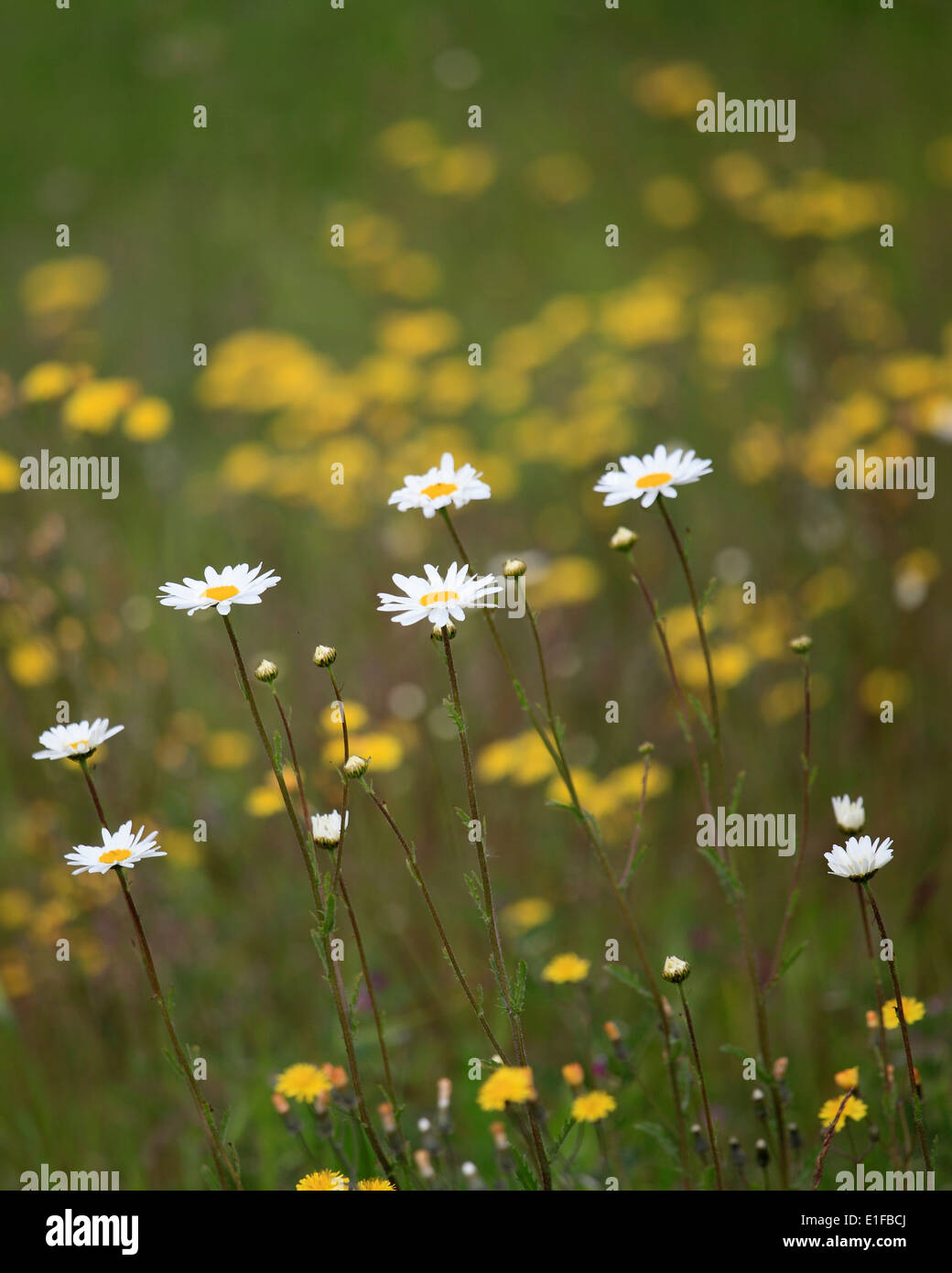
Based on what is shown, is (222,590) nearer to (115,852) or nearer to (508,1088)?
(115,852)

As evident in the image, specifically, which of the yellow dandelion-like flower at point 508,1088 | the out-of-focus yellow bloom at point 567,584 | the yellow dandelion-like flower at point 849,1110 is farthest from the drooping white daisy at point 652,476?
the out-of-focus yellow bloom at point 567,584

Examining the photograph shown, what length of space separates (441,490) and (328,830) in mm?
440

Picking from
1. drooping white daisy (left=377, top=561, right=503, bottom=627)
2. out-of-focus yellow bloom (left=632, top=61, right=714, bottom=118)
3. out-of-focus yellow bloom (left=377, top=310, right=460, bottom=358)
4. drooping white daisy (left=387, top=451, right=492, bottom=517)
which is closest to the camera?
drooping white daisy (left=377, top=561, right=503, bottom=627)

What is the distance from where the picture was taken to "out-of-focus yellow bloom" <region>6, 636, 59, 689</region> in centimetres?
239

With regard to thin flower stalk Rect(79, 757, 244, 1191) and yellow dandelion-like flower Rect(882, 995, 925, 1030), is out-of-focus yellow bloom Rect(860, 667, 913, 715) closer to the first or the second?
yellow dandelion-like flower Rect(882, 995, 925, 1030)

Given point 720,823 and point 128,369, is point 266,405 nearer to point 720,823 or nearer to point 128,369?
point 128,369

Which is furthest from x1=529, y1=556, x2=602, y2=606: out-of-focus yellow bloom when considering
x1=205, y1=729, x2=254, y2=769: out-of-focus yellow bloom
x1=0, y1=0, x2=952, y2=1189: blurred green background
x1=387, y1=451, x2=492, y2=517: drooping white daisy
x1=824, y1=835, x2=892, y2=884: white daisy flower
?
x1=824, y1=835, x2=892, y2=884: white daisy flower

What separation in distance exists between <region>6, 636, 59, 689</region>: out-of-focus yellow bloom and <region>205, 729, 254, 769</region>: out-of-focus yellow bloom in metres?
0.44

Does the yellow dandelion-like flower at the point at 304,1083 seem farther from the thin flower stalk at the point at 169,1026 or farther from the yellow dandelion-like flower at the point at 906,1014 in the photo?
the yellow dandelion-like flower at the point at 906,1014

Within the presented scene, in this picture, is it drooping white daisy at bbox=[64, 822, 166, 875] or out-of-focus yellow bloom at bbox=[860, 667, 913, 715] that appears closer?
drooping white daisy at bbox=[64, 822, 166, 875]

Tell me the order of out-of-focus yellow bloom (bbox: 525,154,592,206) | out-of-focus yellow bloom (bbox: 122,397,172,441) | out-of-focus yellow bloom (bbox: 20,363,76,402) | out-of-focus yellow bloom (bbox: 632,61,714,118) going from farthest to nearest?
out-of-focus yellow bloom (bbox: 525,154,592,206), out-of-focus yellow bloom (bbox: 632,61,714,118), out-of-focus yellow bloom (bbox: 122,397,172,441), out-of-focus yellow bloom (bbox: 20,363,76,402)

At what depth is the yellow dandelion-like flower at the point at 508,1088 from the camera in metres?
1.21
